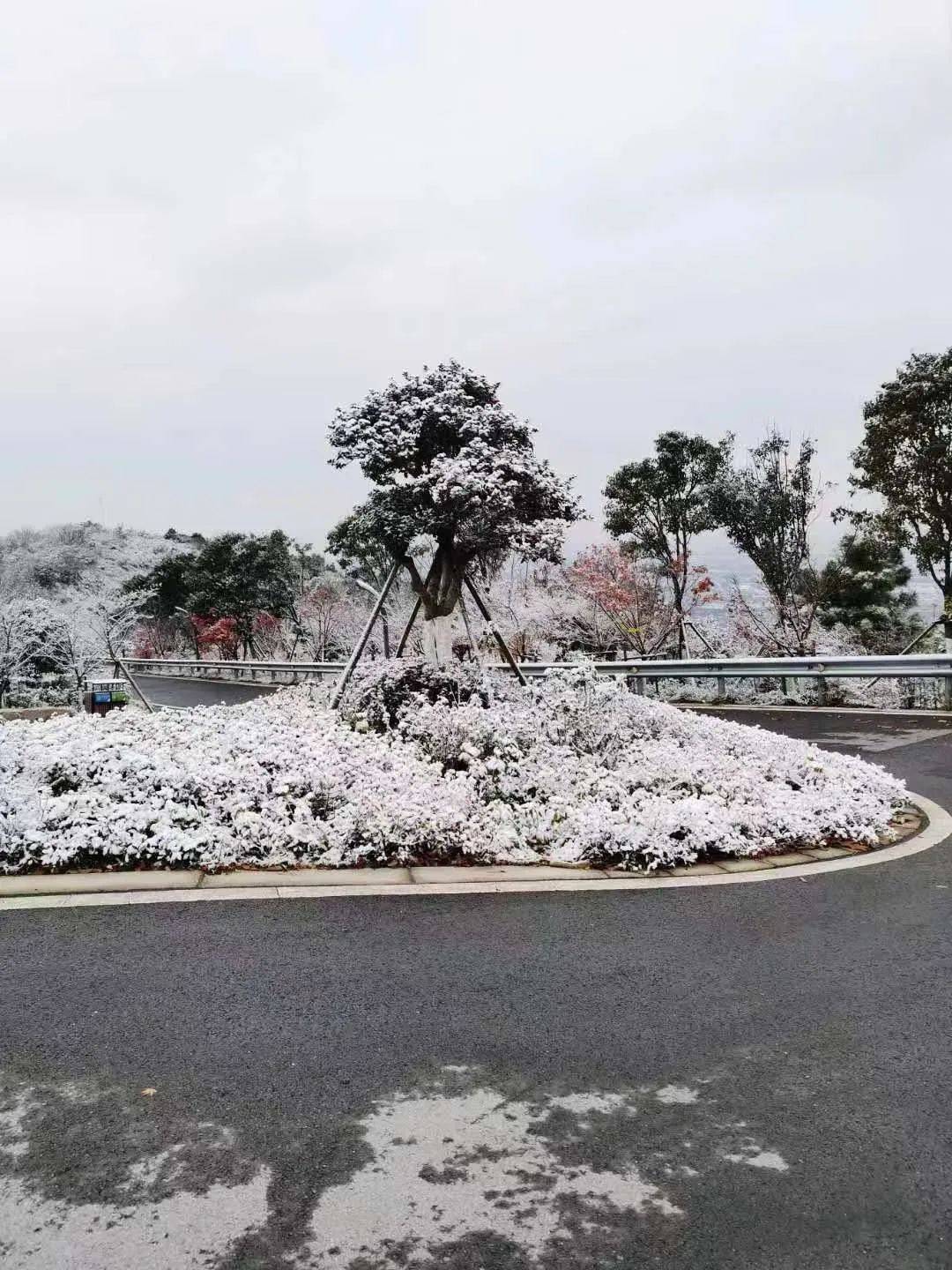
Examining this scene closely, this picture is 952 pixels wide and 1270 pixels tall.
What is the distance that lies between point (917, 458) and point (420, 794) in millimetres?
17884

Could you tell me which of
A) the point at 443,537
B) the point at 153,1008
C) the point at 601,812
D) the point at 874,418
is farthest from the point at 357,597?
the point at 153,1008

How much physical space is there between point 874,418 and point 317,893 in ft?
65.7

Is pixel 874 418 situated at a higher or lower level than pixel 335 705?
higher

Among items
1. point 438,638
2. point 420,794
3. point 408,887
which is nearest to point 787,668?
point 438,638

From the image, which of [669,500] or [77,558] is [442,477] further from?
[77,558]

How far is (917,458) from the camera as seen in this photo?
20000 mm

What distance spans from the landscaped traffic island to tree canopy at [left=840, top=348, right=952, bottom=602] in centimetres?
1332

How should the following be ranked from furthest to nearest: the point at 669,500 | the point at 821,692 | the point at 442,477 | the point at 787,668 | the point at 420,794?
the point at 669,500 < the point at 821,692 < the point at 787,668 < the point at 442,477 < the point at 420,794

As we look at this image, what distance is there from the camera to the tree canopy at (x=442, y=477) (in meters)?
11.8

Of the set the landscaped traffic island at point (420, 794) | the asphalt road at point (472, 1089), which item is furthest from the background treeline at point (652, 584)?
the asphalt road at point (472, 1089)

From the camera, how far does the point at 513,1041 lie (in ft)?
11.3

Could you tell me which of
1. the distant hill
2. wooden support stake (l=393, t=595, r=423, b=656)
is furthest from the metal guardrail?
the distant hill

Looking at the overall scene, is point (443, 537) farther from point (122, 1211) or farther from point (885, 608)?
point (885, 608)

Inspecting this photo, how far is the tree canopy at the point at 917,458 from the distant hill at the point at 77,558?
29277 mm
